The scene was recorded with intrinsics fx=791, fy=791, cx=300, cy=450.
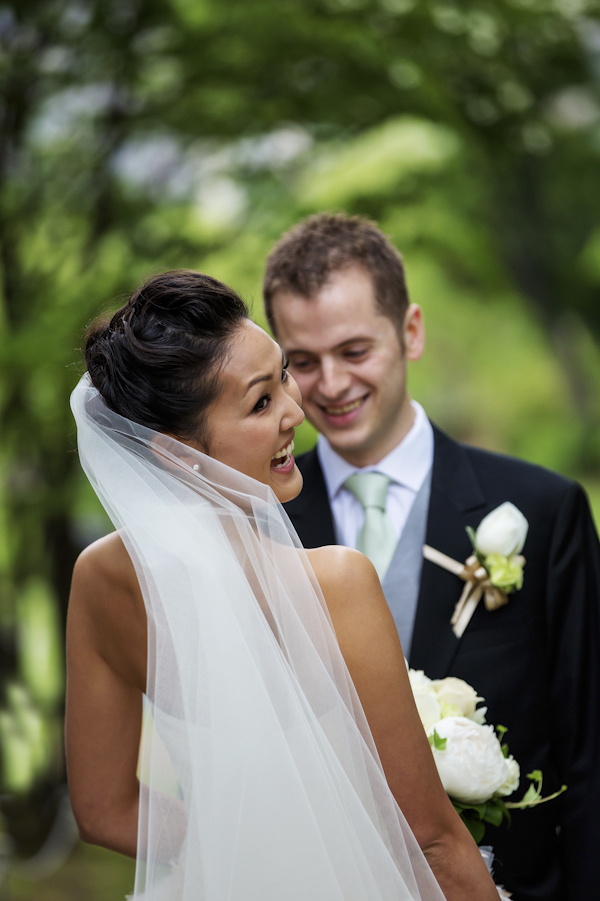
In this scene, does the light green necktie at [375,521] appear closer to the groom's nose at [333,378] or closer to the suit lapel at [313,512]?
the suit lapel at [313,512]

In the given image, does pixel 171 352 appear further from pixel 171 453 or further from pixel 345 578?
pixel 345 578

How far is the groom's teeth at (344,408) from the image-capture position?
8.07 ft

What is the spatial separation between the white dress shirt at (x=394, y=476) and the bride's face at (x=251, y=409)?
2.97ft

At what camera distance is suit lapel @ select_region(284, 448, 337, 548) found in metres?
2.46

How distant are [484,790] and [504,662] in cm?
52

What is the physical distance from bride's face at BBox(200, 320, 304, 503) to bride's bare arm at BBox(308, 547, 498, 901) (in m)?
0.27

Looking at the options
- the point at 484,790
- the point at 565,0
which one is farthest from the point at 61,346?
the point at 565,0

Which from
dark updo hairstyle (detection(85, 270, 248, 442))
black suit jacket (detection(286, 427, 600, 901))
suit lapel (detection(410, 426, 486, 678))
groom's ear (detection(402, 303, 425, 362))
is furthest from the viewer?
groom's ear (detection(402, 303, 425, 362))

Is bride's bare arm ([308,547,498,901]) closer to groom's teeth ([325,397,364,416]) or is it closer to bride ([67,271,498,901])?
bride ([67,271,498,901])

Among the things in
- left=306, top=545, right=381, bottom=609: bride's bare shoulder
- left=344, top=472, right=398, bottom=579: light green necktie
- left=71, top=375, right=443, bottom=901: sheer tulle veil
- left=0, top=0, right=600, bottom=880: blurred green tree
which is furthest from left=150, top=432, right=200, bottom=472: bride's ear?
left=0, top=0, right=600, bottom=880: blurred green tree

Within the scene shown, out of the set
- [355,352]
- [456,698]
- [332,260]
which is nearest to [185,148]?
[332,260]

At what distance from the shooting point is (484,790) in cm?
164

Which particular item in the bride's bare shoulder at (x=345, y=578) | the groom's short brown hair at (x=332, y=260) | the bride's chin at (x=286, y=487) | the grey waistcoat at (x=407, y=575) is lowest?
the grey waistcoat at (x=407, y=575)

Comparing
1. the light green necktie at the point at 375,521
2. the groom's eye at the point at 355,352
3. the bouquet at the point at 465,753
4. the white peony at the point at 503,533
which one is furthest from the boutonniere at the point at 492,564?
the groom's eye at the point at 355,352
